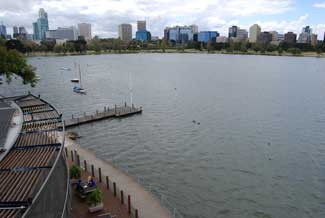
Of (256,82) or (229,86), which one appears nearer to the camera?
(229,86)

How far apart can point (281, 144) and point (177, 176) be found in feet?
52.1

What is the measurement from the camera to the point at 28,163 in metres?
12.2

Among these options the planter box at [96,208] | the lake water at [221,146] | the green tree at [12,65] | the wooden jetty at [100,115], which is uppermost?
the green tree at [12,65]

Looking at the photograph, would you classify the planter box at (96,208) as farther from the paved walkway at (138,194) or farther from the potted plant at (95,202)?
the paved walkway at (138,194)

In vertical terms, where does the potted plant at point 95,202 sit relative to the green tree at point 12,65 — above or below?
below

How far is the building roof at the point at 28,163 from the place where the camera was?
364 inches

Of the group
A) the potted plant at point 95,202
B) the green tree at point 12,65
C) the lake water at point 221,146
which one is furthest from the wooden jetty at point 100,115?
the potted plant at point 95,202

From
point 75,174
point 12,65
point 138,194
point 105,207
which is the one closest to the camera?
point 105,207

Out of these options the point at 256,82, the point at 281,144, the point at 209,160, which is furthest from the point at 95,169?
the point at 256,82

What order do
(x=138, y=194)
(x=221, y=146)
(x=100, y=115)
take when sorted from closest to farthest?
1. (x=138, y=194)
2. (x=221, y=146)
3. (x=100, y=115)

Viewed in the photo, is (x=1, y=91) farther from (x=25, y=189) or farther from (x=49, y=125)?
(x=25, y=189)

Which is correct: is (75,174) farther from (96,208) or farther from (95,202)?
(96,208)

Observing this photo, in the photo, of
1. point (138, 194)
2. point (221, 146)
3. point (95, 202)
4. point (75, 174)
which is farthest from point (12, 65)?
point (95, 202)

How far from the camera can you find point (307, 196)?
23.8m
